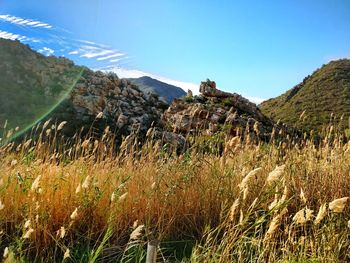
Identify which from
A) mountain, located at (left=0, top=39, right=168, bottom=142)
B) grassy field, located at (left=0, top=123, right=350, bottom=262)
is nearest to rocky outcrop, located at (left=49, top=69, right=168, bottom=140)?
mountain, located at (left=0, top=39, right=168, bottom=142)

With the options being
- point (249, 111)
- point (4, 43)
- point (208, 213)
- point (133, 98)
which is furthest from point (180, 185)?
point (4, 43)

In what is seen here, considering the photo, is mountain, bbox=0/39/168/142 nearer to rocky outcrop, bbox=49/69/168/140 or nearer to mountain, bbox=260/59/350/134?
rocky outcrop, bbox=49/69/168/140

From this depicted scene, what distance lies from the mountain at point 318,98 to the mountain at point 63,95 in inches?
666

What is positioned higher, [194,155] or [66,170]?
[194,155]

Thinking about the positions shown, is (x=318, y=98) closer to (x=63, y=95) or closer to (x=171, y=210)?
(x=63, y=95)

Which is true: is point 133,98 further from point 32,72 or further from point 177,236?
point 177,236

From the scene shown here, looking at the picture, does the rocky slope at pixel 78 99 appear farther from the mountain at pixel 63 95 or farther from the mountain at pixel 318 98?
the mountain at pixel 318 98

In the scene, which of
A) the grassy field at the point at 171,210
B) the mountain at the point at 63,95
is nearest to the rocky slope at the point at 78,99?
the mountain at the point at 63,95

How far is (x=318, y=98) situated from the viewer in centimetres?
4681

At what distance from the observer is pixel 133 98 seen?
85.3 ft

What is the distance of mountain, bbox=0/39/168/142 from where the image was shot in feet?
71.9

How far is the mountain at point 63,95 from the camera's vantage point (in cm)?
2191

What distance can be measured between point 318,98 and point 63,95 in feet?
102

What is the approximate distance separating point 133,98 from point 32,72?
8.38 m
